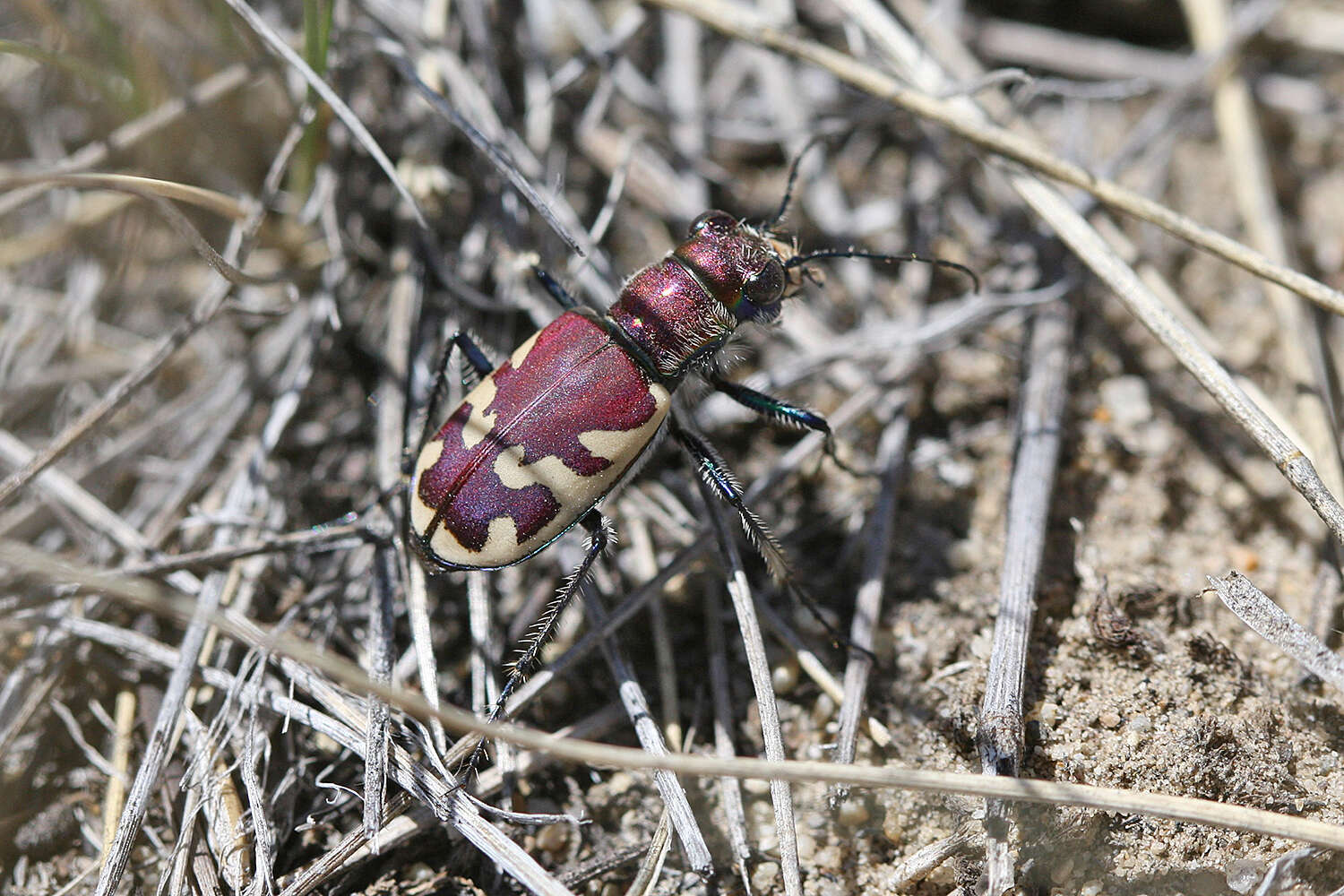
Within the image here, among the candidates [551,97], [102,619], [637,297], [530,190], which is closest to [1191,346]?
[637,297]

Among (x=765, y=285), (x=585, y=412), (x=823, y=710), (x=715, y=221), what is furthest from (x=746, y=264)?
(x=823, y=710)

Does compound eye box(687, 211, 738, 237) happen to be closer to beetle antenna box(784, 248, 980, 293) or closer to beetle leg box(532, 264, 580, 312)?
beetle antenna box(784, 248, 980, 293)

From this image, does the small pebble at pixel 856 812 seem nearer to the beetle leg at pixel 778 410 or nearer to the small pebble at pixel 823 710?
the small pebble at pixel 823 710

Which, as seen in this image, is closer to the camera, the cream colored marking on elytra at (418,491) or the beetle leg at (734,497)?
the cream colored marking on elytra at (418,491)

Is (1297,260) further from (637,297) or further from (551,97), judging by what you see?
(551,97)

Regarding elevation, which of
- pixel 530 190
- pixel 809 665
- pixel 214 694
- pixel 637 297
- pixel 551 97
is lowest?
pixel 809 665

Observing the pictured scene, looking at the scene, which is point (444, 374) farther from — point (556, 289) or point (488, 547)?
point (488, 547)

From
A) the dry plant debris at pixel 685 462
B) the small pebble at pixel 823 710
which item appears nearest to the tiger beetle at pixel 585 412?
the dry plant debris at pixel 685 462
